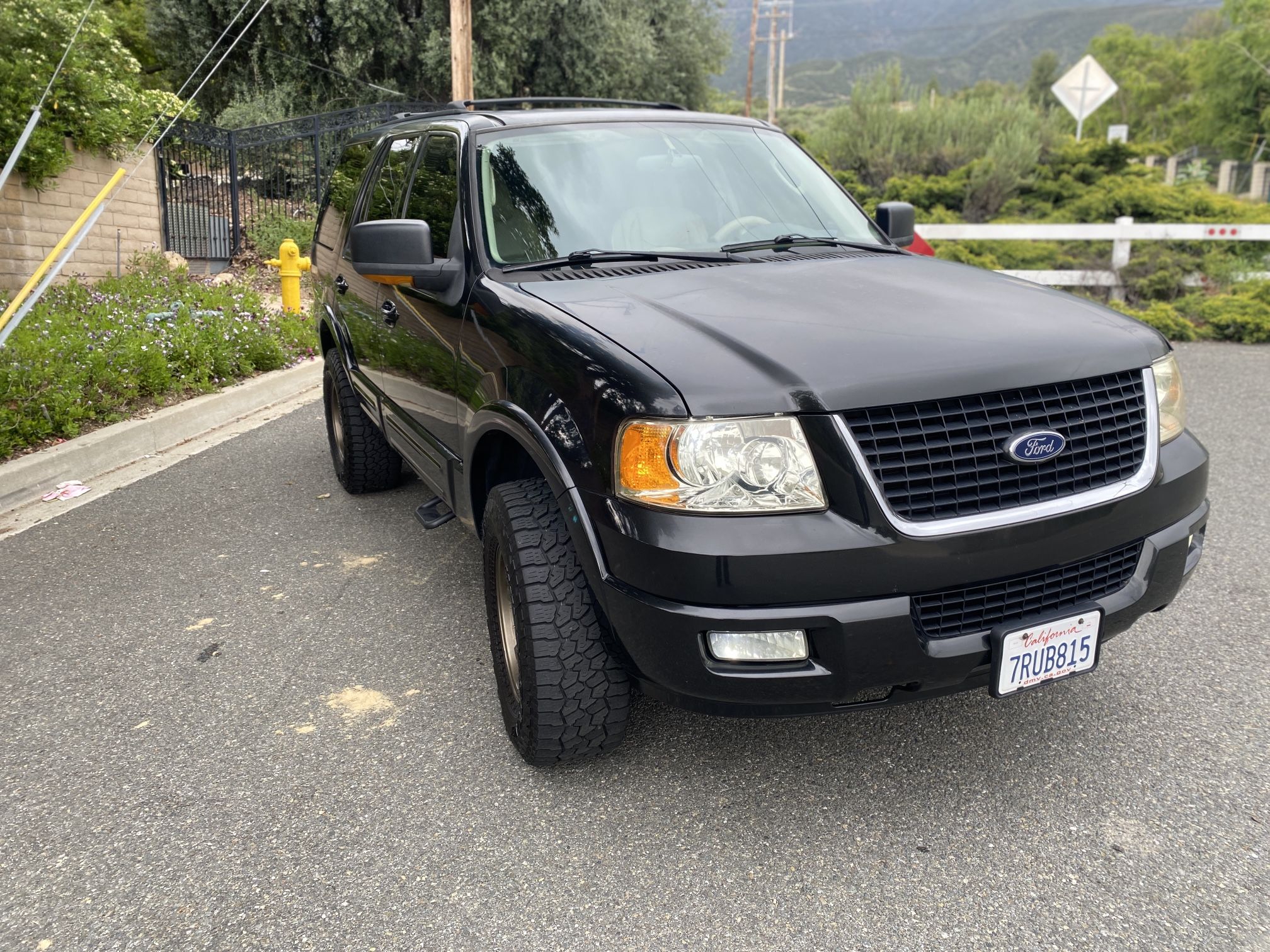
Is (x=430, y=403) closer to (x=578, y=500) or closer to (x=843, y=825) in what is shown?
(x=578, y=500)

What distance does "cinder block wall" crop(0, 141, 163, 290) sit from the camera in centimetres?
1129

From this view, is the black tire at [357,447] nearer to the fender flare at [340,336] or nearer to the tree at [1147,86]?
the fender flare at [340,336]

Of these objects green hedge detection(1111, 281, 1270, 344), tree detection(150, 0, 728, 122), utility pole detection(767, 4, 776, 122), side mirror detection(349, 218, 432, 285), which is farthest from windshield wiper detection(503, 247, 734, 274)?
utility pole detection(767, 4, 776, 122)

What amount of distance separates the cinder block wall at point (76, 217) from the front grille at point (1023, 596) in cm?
1151

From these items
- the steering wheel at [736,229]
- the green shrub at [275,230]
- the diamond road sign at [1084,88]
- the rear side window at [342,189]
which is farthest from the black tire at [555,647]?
the diamond road sign at [1084,88]

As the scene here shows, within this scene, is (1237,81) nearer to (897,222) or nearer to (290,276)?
(290,276)

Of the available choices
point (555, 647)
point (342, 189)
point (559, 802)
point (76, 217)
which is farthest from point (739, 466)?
point (76, 217)

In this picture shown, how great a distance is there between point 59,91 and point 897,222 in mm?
10613

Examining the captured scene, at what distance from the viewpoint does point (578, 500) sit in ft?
8.64

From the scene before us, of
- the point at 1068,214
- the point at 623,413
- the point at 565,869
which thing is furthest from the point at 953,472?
the point at 1068,214

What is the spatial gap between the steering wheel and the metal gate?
35.7ft

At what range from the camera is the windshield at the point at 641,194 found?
3.58 metres

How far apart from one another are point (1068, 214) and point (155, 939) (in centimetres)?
1407

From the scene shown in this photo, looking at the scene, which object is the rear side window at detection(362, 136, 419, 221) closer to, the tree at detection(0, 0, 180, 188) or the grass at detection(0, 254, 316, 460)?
the grass at detection(0, 254, 316, 460)
